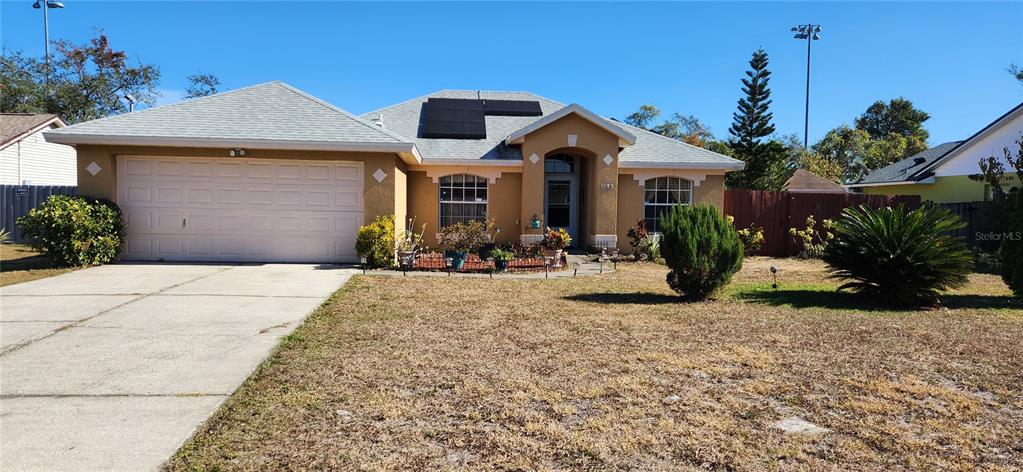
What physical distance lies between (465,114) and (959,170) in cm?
1800

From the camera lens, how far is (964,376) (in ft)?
16.8

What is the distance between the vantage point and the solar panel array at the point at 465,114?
1650 cm

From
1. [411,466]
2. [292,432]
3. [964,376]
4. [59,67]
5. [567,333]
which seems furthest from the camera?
[59,67]

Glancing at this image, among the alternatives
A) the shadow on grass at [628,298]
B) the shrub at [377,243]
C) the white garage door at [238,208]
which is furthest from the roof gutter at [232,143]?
the shadow on grass at [628,298]

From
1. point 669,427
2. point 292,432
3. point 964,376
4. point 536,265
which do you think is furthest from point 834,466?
point 536,265

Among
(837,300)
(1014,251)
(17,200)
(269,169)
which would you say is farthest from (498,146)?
(17,200)

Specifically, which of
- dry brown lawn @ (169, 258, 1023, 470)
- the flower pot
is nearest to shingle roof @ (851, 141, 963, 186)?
dry brown lawn @ (169, 258, 1023, 470)

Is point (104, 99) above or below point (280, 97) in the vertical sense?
above

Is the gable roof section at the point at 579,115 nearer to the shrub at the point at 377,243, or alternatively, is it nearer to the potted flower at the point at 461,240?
the potted flower at the point at 461,240

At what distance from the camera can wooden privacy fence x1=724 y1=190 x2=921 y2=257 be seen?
695 inches

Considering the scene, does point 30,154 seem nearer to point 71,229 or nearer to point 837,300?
point 71,229

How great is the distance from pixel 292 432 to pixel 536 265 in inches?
360

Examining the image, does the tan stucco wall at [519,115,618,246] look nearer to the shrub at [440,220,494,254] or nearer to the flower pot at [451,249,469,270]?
the shrub at [440,220,494,254]

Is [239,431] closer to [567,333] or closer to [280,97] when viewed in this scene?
[567,333]
